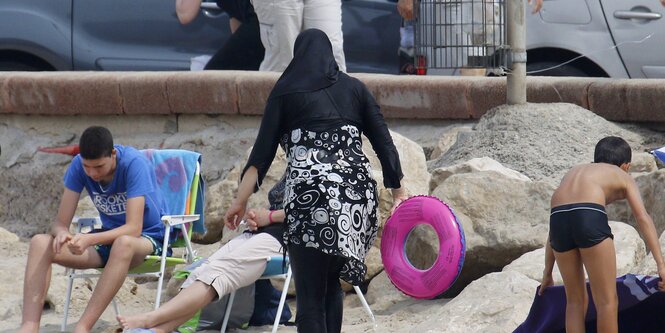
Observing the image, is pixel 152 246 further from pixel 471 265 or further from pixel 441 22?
pixel 441 22

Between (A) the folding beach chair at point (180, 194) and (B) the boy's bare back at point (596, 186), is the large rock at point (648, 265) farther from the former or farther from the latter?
(A) the folding beach chair at point (180, 194)

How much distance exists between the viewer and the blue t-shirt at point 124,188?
736cm

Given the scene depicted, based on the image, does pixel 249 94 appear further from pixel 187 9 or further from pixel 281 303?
pixel 281 303

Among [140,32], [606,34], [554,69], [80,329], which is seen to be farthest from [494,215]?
[140,32]

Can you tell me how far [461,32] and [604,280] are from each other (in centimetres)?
354

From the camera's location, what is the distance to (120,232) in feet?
23.7

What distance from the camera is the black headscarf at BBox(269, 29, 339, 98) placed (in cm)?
620

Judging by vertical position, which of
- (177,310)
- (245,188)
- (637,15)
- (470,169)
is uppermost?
(637,15)

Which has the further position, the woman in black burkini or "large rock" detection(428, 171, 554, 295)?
"large rock" detection(428, 171, 554, 295)

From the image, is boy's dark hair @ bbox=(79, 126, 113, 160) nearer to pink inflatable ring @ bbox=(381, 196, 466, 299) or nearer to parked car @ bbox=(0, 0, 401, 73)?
pink inflatable ring @ bbox=(381, 196, 466, 299)

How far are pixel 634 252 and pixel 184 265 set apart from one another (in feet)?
8.44

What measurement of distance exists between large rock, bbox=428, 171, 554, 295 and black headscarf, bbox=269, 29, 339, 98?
5.09 ft

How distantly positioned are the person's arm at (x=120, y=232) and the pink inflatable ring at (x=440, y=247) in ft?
4.11

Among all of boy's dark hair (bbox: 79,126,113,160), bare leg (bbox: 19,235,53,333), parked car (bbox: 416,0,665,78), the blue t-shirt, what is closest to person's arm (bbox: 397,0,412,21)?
parked car (bbox: 416,0,665,78)
